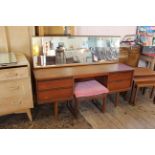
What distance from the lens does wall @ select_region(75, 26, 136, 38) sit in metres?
2.38

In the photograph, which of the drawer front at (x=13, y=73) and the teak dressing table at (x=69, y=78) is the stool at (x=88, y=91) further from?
the drawer front at (x=13, y=73)

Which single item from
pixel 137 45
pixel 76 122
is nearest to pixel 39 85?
pixel 76 122

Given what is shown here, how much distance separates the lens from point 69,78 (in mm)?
1916

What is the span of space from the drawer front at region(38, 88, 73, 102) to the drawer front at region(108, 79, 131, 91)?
542 millimetres

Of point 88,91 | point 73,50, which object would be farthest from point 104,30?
point 88,91

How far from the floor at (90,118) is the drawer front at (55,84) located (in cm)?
46

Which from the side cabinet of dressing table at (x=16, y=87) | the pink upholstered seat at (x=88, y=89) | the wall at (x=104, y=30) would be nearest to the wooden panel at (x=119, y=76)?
the pink upholstered seat at (x=88, y=89)

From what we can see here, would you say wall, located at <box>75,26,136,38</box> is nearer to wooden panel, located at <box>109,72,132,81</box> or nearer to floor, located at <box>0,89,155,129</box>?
wooden panel, located at <box>109,72,132,81</box>

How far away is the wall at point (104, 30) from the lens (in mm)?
2385

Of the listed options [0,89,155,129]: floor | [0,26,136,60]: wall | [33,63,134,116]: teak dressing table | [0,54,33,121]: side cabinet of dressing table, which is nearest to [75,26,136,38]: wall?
[0,26,136,60]: wall

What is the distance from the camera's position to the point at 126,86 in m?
2.28
